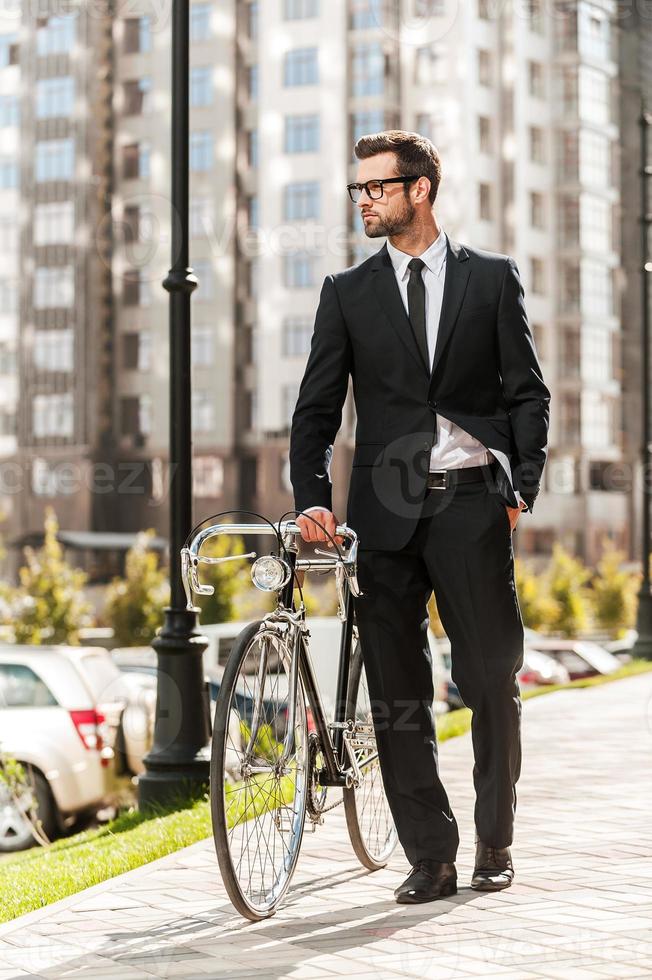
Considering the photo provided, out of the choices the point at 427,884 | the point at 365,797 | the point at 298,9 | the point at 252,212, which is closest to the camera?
the point at 427,884

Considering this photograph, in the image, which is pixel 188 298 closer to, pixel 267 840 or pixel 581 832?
pixel 581 832

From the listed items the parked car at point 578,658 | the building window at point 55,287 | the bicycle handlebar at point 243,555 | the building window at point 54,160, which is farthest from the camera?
the building window at point 54,160

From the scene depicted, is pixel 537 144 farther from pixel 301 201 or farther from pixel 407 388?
pixel 407 388

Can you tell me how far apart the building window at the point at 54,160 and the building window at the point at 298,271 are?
10.3 metres

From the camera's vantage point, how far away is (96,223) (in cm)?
6469

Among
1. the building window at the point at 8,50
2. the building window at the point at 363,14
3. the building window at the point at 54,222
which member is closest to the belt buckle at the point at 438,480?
the building window at the point at 363,14

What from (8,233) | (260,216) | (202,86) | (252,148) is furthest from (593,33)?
(8,233)

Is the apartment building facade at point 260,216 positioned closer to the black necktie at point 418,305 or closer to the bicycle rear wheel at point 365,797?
the bicycle rear wheel at point 365,797

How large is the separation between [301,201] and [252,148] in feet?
13.6

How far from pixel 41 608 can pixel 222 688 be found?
37.9 m

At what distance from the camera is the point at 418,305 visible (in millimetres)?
4895

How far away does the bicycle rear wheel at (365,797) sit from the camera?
5.09m

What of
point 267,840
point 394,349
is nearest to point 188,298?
point 394,349

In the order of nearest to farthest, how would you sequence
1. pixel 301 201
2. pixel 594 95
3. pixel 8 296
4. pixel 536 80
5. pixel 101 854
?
pixel 101 854 → pixel 301 201 → pixel 8 296 → pixel 536 80 → pixel 594 95
